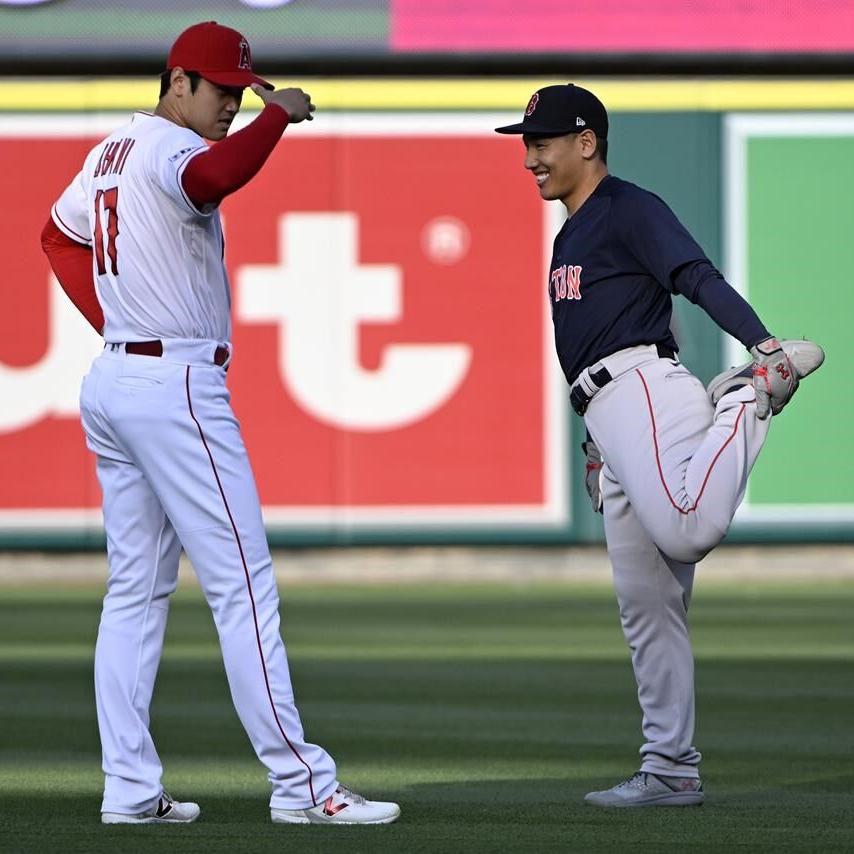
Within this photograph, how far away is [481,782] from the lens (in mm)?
6684

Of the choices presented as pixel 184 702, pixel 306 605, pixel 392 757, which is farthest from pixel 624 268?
pixel 306 605

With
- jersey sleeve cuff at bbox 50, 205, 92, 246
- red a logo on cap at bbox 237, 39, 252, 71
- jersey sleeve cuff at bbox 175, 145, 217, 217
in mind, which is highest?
red a logo on cap at bbox 237, 39, 252, 71

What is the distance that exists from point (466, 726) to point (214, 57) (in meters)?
3.38

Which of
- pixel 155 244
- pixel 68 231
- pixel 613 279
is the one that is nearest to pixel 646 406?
→ pixel 613 279

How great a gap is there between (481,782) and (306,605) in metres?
7.13

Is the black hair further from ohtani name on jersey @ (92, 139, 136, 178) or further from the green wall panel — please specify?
the green wall panel

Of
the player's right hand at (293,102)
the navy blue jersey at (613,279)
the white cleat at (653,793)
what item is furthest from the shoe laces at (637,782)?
the player's right hand at (293,102)

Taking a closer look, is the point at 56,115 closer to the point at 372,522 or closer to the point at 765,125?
the point at 372,522

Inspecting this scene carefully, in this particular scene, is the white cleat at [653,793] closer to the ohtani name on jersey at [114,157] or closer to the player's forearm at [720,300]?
the player's forearm at [720,300]

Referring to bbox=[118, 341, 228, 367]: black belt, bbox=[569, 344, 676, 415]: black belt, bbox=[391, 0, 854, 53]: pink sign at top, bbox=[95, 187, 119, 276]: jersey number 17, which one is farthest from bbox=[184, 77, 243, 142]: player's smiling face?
bbox=[391, 0, 854, 53]: pink sign at top

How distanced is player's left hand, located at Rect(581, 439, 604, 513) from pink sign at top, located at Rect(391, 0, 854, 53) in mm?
9820

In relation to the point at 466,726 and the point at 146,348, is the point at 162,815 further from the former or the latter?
the point at 466,726

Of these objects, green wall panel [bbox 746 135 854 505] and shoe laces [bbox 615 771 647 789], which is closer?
shoe laces [bbox 615 771 647 789]

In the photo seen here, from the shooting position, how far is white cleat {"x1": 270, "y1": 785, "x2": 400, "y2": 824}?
562cm
